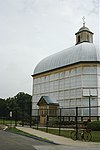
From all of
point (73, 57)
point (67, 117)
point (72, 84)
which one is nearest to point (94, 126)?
point (67, 117)

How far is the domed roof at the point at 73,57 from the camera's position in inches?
1829

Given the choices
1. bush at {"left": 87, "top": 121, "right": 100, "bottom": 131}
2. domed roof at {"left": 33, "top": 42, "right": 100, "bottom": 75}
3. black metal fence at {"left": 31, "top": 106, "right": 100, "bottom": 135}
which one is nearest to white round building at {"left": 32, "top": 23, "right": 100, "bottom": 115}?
domed roof at {"left": 33, "top": 42, "right": 100, "bottom": 75}

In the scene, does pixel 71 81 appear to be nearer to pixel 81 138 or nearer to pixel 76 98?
pixel 76 98

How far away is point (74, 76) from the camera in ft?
153

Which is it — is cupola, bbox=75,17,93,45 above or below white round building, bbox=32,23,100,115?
above

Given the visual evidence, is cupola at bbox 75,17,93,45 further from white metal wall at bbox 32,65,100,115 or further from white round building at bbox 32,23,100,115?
white metal wall at bbox 32,65,100,115

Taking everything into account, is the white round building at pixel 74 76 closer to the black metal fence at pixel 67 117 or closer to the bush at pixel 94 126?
the black metal fence at pixel 67 117

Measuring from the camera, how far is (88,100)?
A: 144 feet

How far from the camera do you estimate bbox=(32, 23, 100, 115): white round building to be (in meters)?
44.0

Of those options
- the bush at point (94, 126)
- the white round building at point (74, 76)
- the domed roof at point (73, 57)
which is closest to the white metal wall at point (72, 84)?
the white round building at point (74, 76)

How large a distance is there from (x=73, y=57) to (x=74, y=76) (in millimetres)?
4037

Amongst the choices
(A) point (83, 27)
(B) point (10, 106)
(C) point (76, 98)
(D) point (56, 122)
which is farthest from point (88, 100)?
(B) point (10, 106)

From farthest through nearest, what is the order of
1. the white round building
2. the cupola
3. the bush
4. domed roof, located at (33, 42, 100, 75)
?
the cupola
domed roof, located at (33, 42, 100, 75)
the white round building
the bush

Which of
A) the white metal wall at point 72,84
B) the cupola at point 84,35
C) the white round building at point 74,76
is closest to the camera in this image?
the white round building at point 74,76
